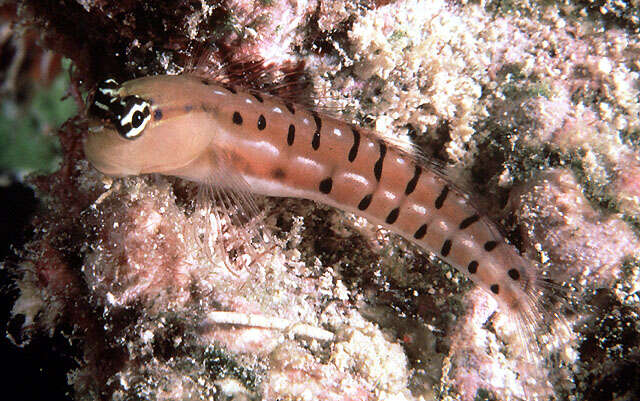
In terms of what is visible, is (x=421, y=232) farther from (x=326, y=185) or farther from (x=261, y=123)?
(x=261, y=123)

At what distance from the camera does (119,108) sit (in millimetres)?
2527

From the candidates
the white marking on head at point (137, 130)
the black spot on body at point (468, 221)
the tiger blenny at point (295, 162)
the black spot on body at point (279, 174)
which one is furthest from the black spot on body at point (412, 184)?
the white marking on head at point (137, 130)

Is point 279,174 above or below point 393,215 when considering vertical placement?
above

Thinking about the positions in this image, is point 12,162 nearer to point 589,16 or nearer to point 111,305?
point 111,305

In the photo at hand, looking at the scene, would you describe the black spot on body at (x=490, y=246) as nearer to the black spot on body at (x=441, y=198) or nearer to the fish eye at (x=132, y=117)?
the black spot on body at (x=441, y=198)

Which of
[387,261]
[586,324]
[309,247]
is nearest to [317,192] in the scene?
[309,247]

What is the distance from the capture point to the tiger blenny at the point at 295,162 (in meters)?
Result: 2.68

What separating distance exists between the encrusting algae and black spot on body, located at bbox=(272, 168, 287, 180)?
10.5 inches

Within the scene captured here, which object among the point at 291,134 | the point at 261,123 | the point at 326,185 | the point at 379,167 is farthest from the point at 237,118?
the point at 379,167

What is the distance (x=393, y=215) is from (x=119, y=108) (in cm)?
235

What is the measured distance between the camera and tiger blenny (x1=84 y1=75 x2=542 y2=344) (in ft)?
8.79

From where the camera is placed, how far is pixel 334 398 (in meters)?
2.49

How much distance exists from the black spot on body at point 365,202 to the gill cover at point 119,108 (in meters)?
1.88

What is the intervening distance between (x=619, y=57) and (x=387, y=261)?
10.3 ft
